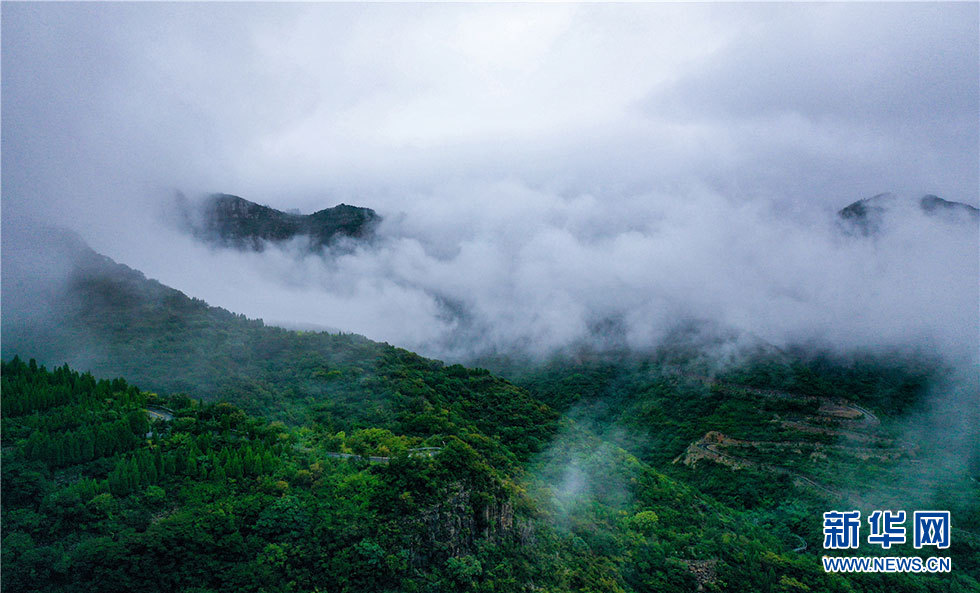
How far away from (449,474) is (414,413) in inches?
546

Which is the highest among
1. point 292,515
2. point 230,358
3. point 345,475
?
point 230,358

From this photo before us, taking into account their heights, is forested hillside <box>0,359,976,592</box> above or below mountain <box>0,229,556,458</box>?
below

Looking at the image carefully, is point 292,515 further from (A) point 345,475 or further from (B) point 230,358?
(B) point 230,358

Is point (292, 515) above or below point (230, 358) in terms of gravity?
below

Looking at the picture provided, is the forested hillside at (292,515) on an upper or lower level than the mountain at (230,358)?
lower

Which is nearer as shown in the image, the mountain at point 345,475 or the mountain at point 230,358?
the mountain at point 345,475

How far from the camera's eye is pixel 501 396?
58844 millimetres

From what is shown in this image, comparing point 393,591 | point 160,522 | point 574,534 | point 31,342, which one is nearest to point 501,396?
point 574,534

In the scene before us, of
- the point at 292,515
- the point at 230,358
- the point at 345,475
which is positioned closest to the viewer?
the point at 292,515

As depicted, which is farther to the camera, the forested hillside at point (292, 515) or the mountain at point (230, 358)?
the mountain at point (230, 358)

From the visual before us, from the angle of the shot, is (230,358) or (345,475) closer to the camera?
(345,475)

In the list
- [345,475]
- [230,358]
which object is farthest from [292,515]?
[230,358]

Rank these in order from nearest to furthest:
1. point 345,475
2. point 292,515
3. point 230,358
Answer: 1. point 292,515
2. point 345,475
3. point 230,358

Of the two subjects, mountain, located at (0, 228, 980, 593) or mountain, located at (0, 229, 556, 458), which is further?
mountain, located at (0, 229, 556, 458)
